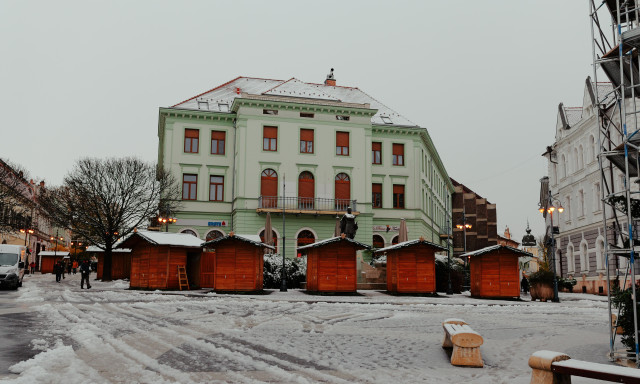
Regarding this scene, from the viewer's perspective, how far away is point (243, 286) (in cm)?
2711

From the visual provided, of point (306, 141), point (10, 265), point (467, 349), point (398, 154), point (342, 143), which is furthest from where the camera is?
point (398, 154)

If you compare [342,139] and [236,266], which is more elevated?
[342,139]

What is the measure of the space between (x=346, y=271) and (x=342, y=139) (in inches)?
745

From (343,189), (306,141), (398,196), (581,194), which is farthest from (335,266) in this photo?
(581,194)

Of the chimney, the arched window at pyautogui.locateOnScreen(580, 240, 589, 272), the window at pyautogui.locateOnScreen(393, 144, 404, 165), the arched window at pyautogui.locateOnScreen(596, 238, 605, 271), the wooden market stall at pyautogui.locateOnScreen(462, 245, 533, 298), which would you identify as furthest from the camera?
the chimney

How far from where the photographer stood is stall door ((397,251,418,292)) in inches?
1095

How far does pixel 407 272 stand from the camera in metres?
28.0

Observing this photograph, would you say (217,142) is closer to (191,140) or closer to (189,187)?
(191,140)

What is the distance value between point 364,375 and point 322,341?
3438 mm

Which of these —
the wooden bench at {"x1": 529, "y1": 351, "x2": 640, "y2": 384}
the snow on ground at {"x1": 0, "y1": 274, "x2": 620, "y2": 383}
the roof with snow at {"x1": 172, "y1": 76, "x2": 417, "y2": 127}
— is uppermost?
the roof with snow at {"x1": 172, "y1": 76, "x2": 417, "y2": 127}

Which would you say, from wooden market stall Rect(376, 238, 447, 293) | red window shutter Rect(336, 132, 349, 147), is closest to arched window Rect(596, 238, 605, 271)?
wooden market stall Rect(376, 238, 447, 293)

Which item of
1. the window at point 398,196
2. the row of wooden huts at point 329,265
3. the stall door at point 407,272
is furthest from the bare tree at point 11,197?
the stall door at point 407,272

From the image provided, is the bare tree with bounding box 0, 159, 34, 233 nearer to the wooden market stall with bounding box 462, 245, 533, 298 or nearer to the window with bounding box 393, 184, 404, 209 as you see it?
the window with bounding box 393, 184, 404, 209

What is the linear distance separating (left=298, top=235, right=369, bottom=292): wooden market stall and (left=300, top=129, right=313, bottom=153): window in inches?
682
